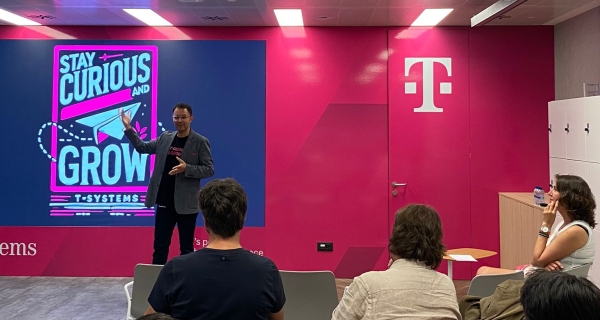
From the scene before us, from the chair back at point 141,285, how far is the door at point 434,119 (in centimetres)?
379

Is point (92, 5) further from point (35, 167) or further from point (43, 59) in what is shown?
point (35, 167)

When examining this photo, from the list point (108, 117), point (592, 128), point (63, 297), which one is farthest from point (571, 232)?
point (108, 117)

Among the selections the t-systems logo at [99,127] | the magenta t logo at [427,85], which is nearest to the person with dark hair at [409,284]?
the magenta t logo at [427,85]

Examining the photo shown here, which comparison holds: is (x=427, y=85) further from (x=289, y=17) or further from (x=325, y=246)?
(x=325, y=246)

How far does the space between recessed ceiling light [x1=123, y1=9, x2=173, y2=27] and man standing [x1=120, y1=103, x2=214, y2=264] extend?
1519 millimetres

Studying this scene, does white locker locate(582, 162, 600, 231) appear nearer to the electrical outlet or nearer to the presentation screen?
the electrical outlet

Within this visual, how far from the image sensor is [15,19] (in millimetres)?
6168

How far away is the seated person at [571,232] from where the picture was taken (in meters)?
3.09

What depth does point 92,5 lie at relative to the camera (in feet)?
18.1

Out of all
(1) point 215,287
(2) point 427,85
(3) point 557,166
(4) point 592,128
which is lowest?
(1) point 215,287

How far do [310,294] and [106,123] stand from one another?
4.31 meters

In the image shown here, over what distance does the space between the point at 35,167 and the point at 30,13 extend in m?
1.75

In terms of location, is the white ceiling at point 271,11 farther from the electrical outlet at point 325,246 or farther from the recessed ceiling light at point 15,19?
the electrical outlet at point 325,246

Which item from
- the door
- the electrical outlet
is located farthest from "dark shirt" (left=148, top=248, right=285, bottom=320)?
the door
